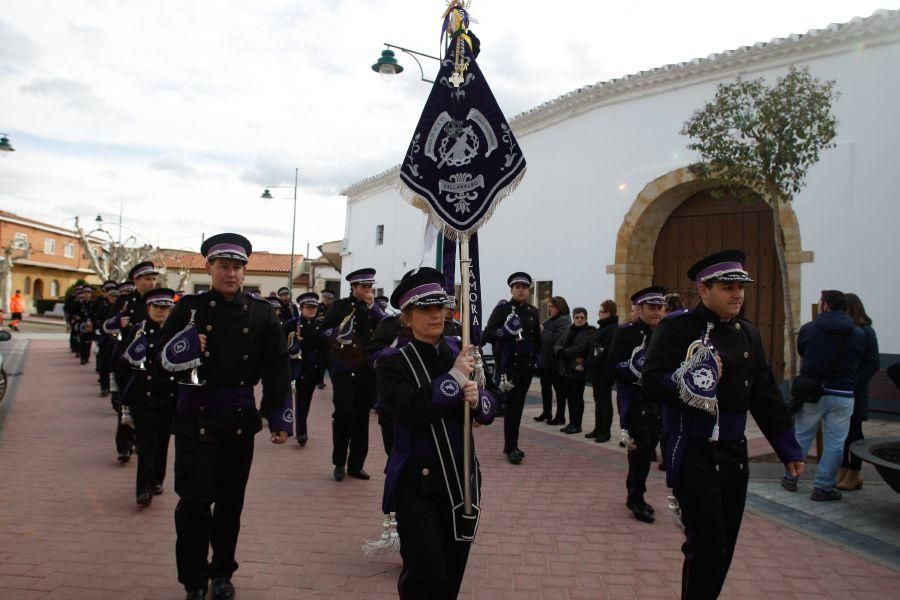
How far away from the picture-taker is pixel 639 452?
18.4 ft

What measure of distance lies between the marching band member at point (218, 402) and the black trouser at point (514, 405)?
12.6 feet

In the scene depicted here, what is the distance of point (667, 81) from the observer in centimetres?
1425

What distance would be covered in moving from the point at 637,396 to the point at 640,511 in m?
0.96

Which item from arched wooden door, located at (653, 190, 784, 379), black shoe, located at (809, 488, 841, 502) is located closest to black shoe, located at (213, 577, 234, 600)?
black shoe, located at (809, 488, 841, 502)

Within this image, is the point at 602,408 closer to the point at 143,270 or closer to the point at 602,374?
the point at 602,374

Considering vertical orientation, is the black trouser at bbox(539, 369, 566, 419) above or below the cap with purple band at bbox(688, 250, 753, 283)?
below

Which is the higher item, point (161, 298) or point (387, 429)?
point (161, 298)

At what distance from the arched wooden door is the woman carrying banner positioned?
37.9 ft

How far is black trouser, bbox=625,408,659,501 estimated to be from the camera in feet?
18.3

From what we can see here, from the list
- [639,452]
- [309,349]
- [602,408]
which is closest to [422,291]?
[639,452]

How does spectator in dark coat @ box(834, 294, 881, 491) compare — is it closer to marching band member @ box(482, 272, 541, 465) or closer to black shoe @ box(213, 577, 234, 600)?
marching band member @ box(482, 272, 541, 465)

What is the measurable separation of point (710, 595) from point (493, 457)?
4673 mm

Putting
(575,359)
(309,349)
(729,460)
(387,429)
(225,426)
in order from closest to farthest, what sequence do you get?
(729,460) → (225,426) → (387,429) → (309,349) → (575,359)

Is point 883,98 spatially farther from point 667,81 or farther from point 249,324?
point 249,324
